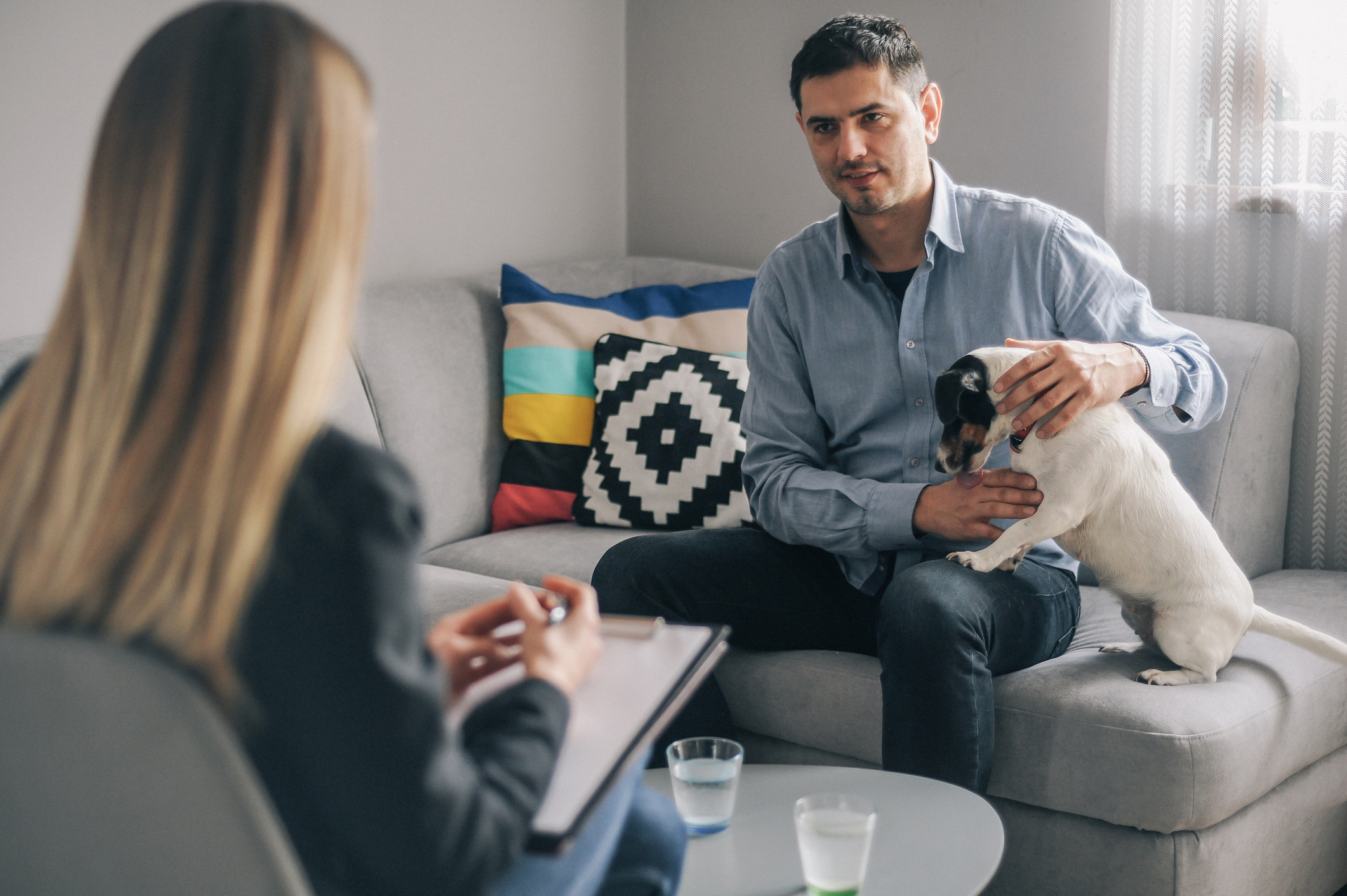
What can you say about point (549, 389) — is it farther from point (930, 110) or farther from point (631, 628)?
point (631, 628)

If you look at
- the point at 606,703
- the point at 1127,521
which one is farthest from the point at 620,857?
the point at 1127,521

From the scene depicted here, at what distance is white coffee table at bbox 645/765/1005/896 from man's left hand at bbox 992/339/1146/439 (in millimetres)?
514

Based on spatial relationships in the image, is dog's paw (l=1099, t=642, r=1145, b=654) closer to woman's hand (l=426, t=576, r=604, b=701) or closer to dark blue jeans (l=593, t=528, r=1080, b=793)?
dark blue jeans (l=593, t=528, r=1080, b=793)

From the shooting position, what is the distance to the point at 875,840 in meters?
1.19

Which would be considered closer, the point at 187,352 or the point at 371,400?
the point at 187,352

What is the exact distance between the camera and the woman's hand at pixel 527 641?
875mm

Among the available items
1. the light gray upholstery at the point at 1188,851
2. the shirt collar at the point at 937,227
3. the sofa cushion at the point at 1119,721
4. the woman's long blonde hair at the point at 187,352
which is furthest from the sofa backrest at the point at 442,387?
the woman's long blonde hair at the point at 187,352

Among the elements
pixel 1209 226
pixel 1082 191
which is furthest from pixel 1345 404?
pixel 1082 191

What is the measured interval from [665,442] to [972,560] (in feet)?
2.93

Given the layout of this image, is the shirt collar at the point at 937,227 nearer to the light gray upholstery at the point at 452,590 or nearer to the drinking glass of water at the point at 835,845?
the light gray upholstery at the point at 452,590

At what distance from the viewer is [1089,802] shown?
156 cm

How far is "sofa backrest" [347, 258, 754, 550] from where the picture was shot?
239 centimetres

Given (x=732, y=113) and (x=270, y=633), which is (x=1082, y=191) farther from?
(x=270, y=633)

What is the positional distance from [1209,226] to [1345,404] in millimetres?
421
